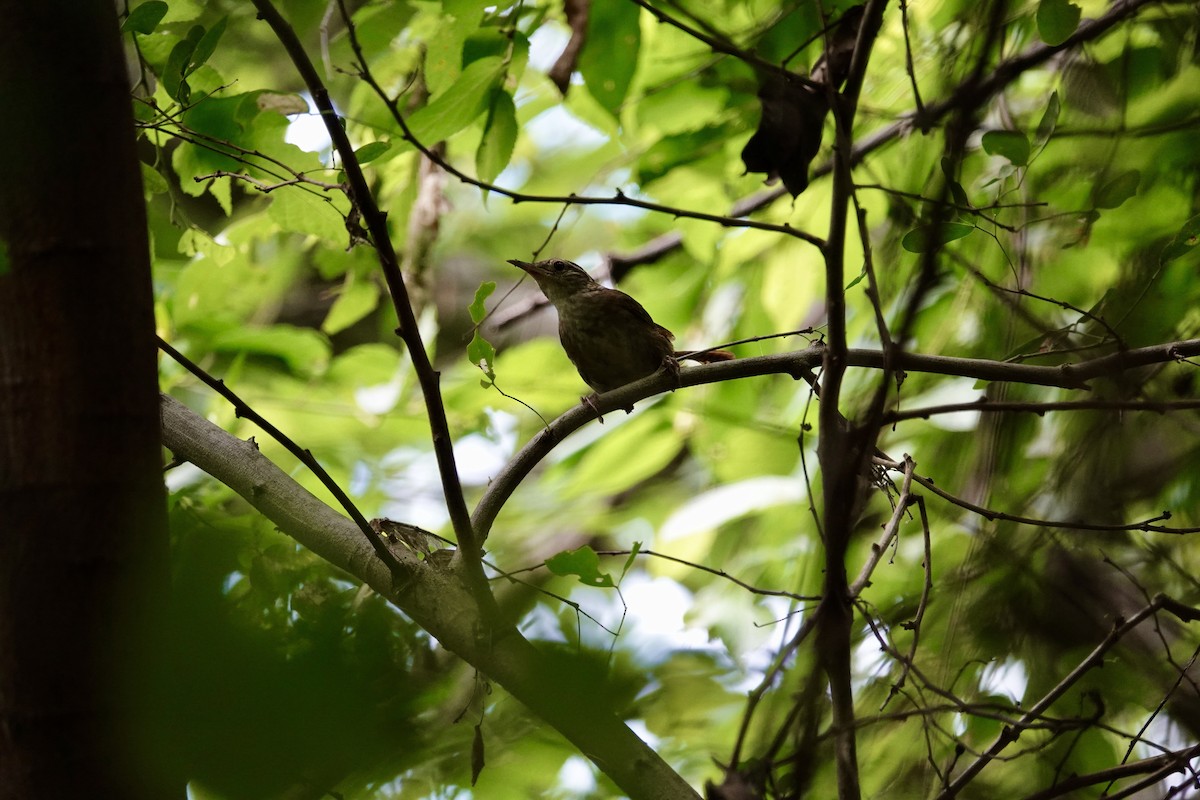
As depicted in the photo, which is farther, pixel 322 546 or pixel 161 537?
pixel 322 546

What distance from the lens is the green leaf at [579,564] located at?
168cm

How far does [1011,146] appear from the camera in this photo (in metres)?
1.87

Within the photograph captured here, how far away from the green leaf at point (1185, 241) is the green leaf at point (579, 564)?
3.90 feet

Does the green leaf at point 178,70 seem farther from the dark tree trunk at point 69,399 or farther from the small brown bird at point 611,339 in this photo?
the small brown bird at point 611,339

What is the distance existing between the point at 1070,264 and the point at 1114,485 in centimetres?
107

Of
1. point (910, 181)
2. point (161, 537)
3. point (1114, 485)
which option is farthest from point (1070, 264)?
point (161, 537)

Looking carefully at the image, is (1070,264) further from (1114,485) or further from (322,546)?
(322,546)

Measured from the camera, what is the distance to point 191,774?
751 mm

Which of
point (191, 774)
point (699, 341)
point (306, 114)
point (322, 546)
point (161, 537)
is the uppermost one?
point (699, 341)

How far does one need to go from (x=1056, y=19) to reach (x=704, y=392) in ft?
7.37

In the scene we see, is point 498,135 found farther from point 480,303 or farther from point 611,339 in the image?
point 611,339

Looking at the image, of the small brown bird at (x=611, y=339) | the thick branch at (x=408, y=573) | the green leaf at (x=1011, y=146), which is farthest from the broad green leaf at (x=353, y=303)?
the green leaf at (x=1011, y=146)

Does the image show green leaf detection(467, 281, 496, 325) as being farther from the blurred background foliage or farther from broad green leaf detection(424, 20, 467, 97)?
broad green leaf detection(424, 20, 467, 97)

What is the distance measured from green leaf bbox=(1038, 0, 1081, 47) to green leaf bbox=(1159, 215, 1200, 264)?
0.46m
